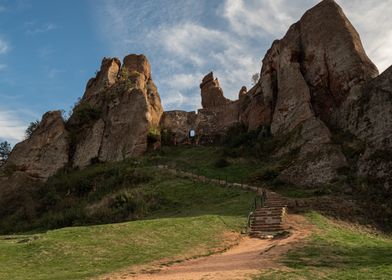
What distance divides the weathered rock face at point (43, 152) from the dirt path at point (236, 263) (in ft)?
122

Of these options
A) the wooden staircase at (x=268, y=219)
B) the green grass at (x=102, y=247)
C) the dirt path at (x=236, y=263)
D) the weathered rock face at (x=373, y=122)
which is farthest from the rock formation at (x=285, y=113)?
the green grass at (x=102, y=247)

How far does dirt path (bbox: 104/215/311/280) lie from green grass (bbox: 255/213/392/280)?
0.65 m

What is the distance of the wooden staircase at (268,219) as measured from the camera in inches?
888

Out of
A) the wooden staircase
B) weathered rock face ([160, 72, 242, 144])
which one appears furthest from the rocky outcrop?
the wooden staircase

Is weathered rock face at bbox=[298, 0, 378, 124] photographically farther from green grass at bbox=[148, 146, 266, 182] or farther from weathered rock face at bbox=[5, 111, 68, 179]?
weathered rock face at bbox=[5, 111, 68, 179]

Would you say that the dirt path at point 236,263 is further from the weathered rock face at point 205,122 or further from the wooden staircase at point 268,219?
the weathered rock face at point 205,122

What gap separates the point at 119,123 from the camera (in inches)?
2131

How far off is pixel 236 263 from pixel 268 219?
885 centimetres

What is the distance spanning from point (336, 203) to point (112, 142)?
109 ft

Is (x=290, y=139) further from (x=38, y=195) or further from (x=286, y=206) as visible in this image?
(x=38, y=195)

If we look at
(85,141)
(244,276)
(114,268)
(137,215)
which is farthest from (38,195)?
(244,276)

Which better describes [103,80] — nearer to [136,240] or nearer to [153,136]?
[153,136]

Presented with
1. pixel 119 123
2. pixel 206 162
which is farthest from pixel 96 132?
pixel 206 162

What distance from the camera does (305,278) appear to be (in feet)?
41.5
